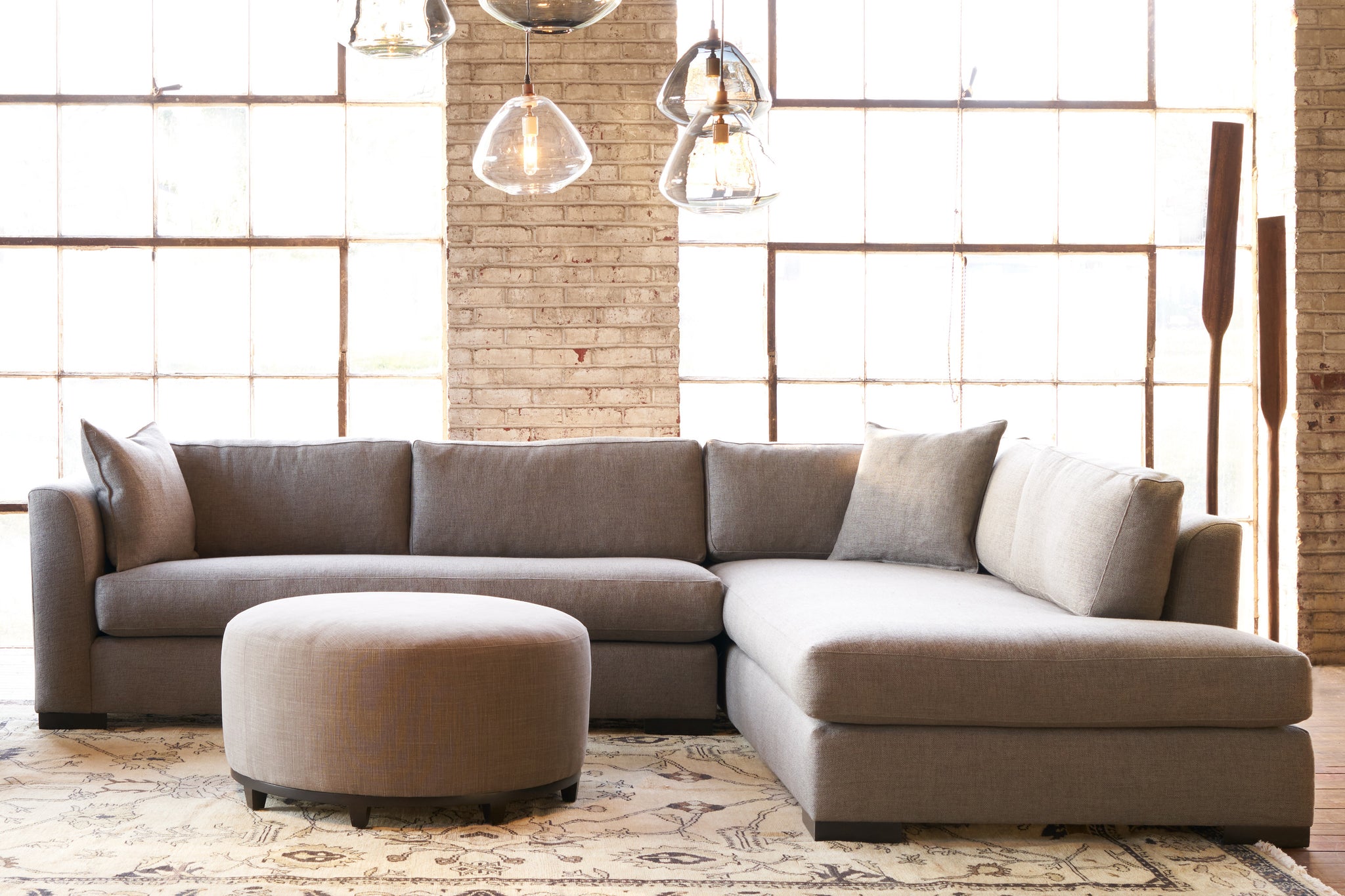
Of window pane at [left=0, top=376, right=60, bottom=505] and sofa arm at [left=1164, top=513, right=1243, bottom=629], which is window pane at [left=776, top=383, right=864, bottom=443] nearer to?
sofa arm at [left=1164, top=513, right=1243, bottom=629]

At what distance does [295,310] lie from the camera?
4602 millimetres

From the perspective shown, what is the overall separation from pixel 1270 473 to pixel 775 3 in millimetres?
2566

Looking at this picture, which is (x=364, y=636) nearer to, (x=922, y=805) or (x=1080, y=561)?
(x=922, y=805)

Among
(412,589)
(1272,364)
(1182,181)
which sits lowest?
(412,589)

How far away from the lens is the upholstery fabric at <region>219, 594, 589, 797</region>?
2.33 m

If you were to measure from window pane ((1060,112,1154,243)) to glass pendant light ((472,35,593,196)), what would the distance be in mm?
2712

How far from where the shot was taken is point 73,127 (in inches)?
179

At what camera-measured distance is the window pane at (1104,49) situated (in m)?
4.69

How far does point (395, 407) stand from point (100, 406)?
1.14 meters

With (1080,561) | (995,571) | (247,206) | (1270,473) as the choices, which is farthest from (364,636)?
(1270,473)

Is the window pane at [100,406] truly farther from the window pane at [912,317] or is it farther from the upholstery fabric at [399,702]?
the window pane at [912,317]

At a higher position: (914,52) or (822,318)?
(914,52)

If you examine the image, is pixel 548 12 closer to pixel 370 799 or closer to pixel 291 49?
pixel 370 799

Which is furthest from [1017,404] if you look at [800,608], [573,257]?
[800,608]
